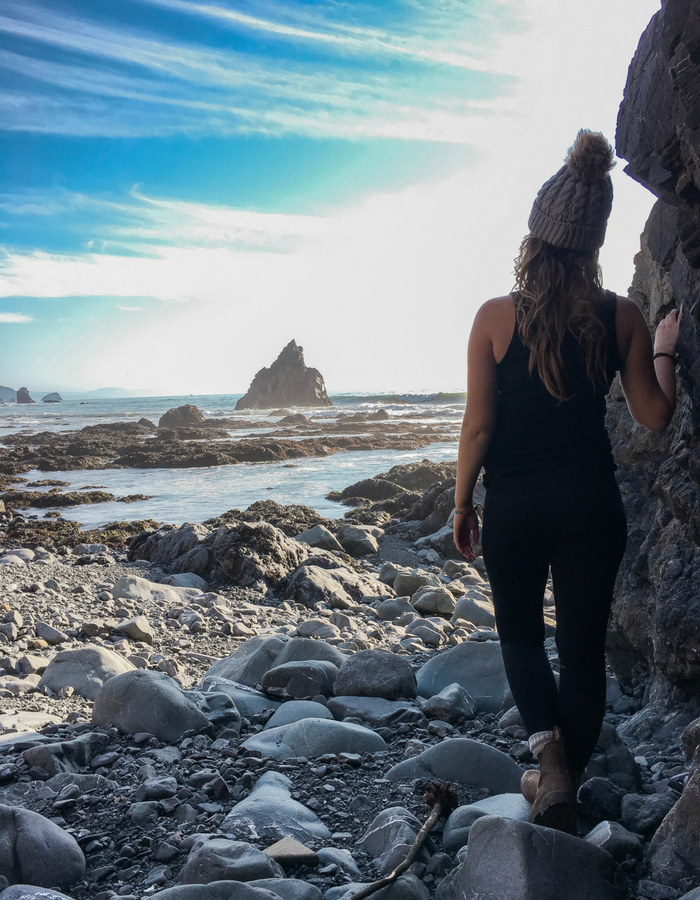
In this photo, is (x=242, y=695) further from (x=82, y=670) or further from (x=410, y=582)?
(x=410, y=582)

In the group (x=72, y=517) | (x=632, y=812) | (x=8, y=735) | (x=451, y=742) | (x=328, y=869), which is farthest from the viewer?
(x=72, y=517)

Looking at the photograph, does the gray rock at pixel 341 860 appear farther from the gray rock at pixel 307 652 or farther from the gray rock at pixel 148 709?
the gray rock at pixel 307 652

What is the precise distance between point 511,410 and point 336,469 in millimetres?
16895

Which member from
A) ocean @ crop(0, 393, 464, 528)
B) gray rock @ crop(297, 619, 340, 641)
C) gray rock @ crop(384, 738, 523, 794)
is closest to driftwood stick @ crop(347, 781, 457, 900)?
gray rock @ crop(384, 738, 523, 794)

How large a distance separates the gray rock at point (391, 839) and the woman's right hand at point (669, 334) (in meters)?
1.88

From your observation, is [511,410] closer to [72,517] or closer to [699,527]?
[699,527]

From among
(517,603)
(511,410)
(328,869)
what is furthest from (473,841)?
(511,410)

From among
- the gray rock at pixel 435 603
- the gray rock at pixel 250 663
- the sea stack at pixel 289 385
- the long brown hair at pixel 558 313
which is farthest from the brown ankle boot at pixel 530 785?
the sea stack at pixel 289 385

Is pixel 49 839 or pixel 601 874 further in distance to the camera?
pixel 49 839

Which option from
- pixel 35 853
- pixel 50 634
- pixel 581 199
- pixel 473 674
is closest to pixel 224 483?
pixel 50 634

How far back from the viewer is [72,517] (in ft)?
40.9

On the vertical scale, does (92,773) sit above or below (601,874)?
below

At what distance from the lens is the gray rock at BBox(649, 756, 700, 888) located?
75.3 inches

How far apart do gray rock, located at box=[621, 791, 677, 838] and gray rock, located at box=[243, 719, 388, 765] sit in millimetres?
1138
